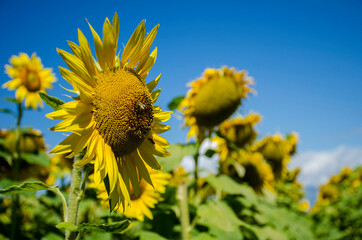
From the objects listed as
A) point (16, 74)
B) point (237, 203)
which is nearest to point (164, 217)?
point (237, 203)

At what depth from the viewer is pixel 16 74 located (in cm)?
368

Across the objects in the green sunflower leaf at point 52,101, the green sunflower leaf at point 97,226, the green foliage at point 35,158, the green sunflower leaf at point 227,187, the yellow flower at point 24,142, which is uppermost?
the yellow flower at point 24,142

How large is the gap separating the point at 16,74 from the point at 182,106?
2.20m

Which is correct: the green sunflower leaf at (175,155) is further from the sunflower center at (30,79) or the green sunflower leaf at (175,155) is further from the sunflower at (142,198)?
the sunflower center at (30,79)

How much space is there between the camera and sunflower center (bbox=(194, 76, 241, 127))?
10.0 feet

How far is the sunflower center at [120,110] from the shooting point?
3.80ft

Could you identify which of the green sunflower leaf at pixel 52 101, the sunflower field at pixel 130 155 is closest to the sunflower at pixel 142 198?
the sunflower field at pixel 130 155

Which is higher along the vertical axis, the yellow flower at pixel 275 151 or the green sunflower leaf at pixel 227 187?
the yellow flower at pixel 275 151

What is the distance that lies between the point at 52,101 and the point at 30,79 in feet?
10.1

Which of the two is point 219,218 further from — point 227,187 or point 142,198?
point 142,198

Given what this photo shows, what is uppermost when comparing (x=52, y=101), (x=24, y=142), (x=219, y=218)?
(x=24, y=142)

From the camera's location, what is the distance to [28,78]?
3754 millimetres

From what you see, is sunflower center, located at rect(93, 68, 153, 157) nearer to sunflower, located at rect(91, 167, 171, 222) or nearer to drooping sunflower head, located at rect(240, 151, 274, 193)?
sunflower, located at rect(91, 167, 171, 222)

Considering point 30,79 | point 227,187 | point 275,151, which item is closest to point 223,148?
point 275,151
